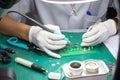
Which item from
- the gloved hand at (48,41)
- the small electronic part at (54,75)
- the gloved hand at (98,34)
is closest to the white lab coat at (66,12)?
the gloved hand at (98,34)

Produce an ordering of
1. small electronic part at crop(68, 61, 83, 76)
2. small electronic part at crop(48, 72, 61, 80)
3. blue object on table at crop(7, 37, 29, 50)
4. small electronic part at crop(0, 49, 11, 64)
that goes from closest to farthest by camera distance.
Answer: small electronic part at crop(68, 61, 83, 76) → small electronic part at crop(48, 72, 61, 80) → small electronic part at crop(0, 49, 11, 64) → blue object on table at crop(7, 37, 29, 50)

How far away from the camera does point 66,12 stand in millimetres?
1530

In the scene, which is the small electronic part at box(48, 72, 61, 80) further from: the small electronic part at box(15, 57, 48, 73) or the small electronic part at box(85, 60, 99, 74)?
the small electronic part at box(85, 60, 99, 74)

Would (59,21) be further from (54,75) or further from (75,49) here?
(54,75)

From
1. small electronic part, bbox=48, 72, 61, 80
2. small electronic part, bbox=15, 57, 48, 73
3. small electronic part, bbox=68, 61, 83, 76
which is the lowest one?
small electronic part, bbox=48, 72, 61, 80

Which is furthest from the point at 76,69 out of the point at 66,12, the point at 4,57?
the point at 66,12

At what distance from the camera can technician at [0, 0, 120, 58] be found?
1.19 m

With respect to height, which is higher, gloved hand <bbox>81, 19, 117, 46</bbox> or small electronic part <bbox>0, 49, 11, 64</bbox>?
gloved hand <bbox>81, 19, 117, 46</bbox>

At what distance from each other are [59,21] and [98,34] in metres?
0.43

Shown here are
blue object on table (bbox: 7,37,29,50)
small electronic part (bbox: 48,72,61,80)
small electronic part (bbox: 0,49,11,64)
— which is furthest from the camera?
blue object on table (bbox: 7,37,29,50)

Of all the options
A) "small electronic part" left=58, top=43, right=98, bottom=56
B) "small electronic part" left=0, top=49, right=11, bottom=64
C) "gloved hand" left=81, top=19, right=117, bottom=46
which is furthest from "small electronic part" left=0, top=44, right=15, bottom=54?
"gloved hand" left=81, top=19, right=117, bottom=46

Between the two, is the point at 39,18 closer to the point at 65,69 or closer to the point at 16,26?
the point at 16,26

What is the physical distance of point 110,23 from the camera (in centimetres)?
134

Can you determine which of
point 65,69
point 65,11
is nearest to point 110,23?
point 65,11
